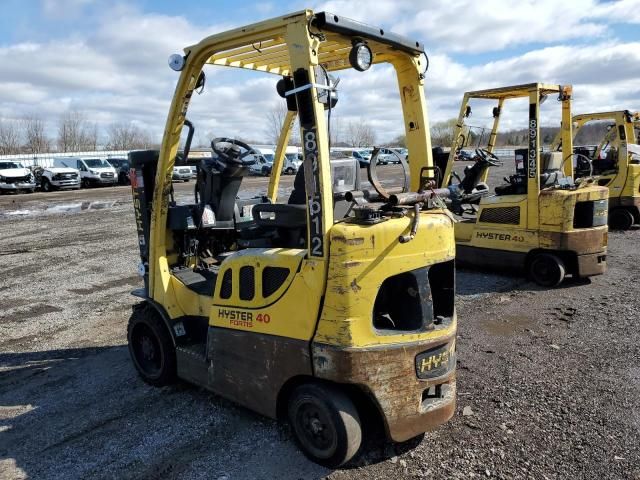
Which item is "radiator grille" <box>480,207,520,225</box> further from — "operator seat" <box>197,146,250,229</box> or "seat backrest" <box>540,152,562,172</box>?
"operator seat" <box>197,146,250,229</box>

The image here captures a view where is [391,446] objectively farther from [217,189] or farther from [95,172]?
[95,172]

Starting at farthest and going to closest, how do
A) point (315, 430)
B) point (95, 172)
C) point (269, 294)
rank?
point (95, 172)
point (269, 294)
point (315, 430)

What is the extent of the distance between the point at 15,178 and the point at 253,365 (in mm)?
27998

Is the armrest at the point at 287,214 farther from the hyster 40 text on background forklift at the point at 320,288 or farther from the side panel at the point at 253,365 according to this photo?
the side panel at the point at 253,365

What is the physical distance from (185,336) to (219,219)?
114 cm

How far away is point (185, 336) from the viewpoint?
4473 millimetres

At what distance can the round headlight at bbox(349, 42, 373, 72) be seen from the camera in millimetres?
3135

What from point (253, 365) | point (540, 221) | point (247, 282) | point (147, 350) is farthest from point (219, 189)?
point (540, 221)

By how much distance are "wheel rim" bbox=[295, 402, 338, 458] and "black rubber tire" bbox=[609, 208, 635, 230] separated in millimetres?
11634

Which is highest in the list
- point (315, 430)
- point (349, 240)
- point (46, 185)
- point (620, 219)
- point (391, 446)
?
point (46, 185)

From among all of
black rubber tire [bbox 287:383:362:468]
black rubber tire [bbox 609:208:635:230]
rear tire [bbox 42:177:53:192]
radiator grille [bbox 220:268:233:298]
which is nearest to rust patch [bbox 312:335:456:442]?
black rubber tire [bbox 287:383:362:468]

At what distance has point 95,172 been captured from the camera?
100 ft

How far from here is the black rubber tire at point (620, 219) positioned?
12.4m

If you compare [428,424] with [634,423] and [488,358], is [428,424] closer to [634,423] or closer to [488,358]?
[634,423]
